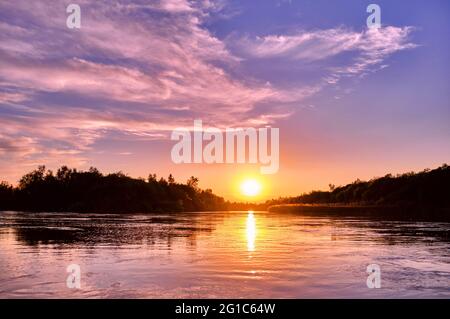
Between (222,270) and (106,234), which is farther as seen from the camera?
(106,234)

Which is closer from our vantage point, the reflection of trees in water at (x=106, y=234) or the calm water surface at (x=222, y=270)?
the calm water surface at (x=222, y=270)

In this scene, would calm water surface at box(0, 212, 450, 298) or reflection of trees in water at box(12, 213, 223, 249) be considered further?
reflection of trees in water at box(12, 213, 223, 249)

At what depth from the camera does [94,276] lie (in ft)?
48.1

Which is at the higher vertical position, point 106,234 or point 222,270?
point 222,270

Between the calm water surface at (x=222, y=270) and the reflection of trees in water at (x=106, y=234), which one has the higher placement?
the calm water surface at (x=222, y=270)

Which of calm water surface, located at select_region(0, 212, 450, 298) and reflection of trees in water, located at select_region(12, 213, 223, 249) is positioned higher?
calm water surface, located at select_region(0, 212, 450, 298)

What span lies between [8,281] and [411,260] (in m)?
14.9

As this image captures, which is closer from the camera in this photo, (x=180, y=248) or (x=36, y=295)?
(x=36, y=295)

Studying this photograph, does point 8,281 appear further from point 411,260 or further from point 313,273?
point 411,260
